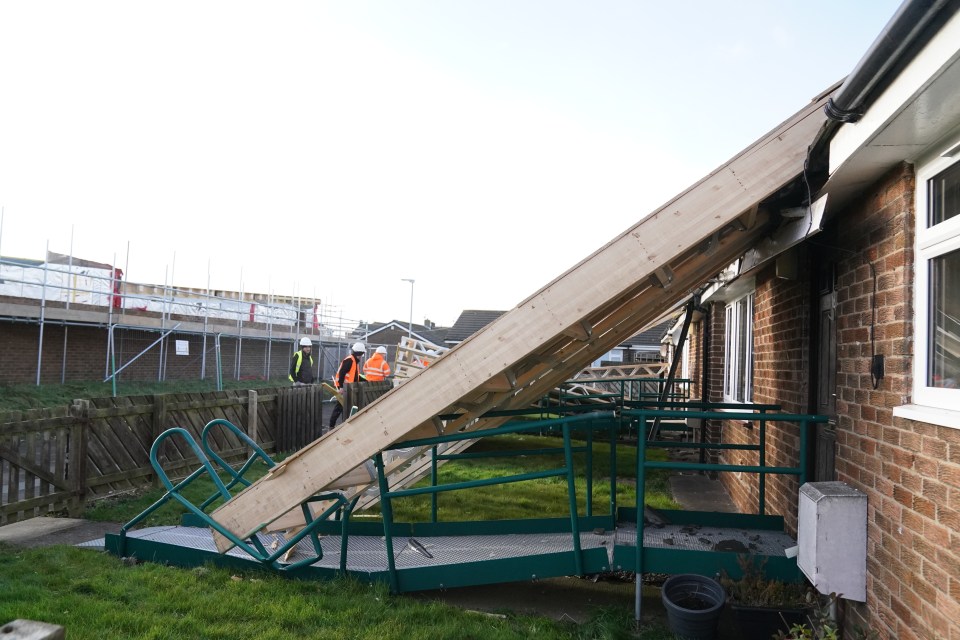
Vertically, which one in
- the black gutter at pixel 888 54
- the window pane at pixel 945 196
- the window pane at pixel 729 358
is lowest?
the window pane at pixel 729 358

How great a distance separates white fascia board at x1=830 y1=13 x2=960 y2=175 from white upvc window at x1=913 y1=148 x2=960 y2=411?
348 mm

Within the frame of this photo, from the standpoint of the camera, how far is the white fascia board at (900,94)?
2047 mm

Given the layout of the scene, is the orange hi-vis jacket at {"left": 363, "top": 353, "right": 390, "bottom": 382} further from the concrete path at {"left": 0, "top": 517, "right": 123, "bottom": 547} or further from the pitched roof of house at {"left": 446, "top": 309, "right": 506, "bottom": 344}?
the pitched roof of house at {"left": 446, "top": 309, "right": 506, "bottom": 344}

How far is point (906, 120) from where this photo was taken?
261 cm

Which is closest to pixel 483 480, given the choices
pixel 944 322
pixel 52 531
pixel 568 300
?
pixel 568 300

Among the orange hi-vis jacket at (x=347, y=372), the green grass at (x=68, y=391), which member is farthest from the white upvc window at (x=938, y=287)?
the green grass at (x=68, y=391)

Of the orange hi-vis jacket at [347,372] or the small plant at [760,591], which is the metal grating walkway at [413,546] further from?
the orange hi-vis jacket at [347,372]

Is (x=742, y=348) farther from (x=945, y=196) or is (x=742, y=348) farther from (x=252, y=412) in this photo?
(x=252, y=412)

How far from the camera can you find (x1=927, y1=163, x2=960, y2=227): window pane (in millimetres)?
2793

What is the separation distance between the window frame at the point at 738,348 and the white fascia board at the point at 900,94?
437 centimetres

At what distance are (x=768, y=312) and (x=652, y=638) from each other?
11.8 feet

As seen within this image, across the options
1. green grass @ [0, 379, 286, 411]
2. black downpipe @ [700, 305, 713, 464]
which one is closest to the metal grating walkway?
black downpipe @ [700, 305, 713, 464]

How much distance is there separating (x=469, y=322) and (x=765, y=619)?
120 ft

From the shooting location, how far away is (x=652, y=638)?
12.7 feet
